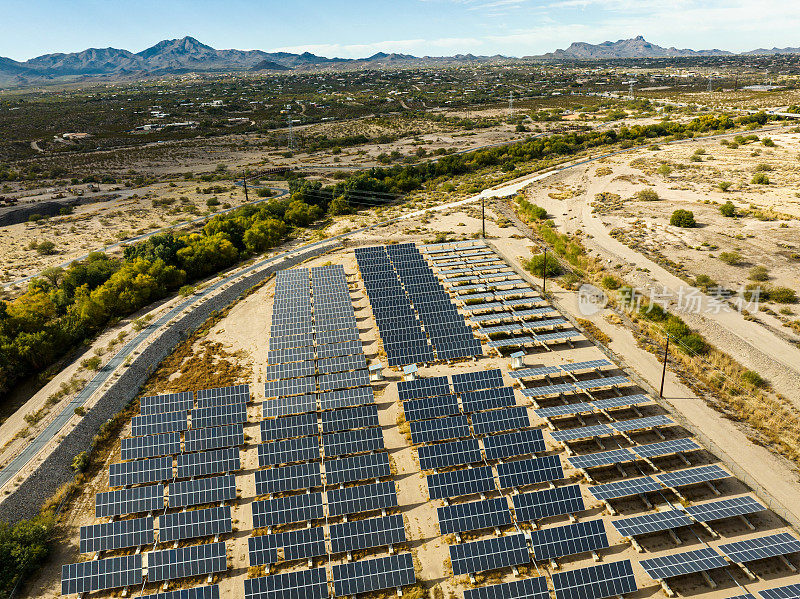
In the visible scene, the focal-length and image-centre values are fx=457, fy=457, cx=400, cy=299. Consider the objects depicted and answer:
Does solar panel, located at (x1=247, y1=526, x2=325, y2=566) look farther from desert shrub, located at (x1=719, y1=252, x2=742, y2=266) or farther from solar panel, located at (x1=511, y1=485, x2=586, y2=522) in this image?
desert shrub, located at (x1=719, y1=252, x2=742, y2=266)

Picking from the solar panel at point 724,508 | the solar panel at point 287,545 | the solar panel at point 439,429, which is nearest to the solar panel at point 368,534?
the solar panel at point 287,545

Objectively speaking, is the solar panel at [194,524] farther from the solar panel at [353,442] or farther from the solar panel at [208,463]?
the solar panel at [353,442]

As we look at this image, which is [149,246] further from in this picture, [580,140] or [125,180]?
[580,140]

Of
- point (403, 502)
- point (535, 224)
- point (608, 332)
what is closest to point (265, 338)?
point (403, 502)

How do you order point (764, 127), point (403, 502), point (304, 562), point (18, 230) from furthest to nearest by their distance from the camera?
point (764, 127), point (18, 230), point (403, 502), point (304, 562)

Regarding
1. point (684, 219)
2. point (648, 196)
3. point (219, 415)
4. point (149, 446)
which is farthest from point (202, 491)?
point (648, 196)

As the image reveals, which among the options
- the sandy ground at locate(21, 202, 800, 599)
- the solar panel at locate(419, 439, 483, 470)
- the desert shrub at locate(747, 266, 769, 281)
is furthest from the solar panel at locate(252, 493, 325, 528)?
the desert shrub at locate(747, 266, 769, 281)

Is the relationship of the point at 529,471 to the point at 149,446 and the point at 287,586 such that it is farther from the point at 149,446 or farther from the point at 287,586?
the point at 149,446
